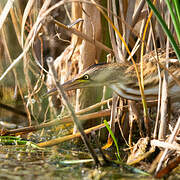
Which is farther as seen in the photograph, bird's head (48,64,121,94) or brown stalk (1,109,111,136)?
brown stalk (1,109,111,136)

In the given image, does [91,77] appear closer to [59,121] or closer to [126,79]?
[126,79]

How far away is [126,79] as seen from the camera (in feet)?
6.21

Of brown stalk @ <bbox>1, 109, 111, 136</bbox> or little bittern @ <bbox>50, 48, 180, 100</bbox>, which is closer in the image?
little bittern @ <bbox>50, 48, 180, 100</bbox>

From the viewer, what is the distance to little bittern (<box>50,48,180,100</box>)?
1.79 metres

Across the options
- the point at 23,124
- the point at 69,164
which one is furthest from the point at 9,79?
the point at 69,164

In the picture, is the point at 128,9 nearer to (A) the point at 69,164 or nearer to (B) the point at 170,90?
(B) the point at 170,90

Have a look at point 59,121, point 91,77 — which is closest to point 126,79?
point 91,77

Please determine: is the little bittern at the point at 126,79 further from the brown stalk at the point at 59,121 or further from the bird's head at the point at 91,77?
the brown stalk at the point at 59,121

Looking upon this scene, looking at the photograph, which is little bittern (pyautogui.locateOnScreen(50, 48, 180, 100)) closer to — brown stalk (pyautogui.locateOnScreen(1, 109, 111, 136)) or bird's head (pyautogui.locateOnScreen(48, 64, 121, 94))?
bird's head (pyautogui.locateOnScreen(48, 64, 121, 94))

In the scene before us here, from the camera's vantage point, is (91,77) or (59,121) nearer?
(91,77)

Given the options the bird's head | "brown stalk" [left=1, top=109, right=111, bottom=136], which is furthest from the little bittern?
"brown stalk" [left=1, top=109, right=111, bottom=136]

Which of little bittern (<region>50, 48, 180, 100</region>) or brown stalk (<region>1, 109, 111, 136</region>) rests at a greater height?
little bittern (<region>50, 48, 180, 100</region>)

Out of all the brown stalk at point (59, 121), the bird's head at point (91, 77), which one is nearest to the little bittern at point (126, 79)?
the bird's head at point (91, 77)

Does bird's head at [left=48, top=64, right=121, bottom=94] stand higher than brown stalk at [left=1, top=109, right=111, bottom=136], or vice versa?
bird's head at [left=48, top=64, right=121, bottom=94]
